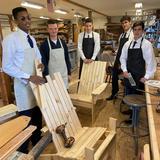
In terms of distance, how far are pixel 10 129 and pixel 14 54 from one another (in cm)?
82

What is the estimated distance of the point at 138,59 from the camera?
2.81 m

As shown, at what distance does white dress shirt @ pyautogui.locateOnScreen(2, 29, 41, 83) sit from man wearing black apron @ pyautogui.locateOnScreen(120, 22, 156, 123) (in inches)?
57.9

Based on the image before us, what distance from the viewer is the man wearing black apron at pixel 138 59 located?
2.70 meters

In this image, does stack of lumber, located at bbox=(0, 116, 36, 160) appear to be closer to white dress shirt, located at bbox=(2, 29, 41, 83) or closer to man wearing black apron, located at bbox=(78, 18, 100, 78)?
white dress shirt, located at bbox=(2, 29, 41, 83)

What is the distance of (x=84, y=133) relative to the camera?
7.32 ft

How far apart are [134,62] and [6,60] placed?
5.60 feet

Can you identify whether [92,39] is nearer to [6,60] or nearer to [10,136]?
[6,60]

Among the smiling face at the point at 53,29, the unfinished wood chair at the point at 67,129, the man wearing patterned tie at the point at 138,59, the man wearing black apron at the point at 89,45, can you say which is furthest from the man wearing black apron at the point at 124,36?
the unfinished wood chair at the point at 67,129

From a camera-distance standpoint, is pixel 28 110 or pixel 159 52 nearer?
pixel 28 110

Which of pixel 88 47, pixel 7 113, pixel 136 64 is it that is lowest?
pixel 7 113

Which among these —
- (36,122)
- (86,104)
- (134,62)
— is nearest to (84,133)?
(36,122)

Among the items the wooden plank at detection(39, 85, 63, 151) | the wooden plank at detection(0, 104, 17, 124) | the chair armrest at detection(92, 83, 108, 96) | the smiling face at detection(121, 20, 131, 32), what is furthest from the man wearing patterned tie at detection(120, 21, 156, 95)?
the wooden plank at detection(0, 104, 17, 124)

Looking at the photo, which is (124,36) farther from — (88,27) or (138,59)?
(138,59)

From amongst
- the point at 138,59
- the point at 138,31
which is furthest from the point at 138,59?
the point at 138,31
